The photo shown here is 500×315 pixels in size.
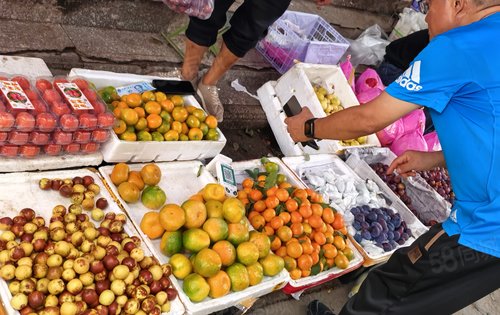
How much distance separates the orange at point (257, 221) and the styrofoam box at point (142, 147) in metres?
0.56

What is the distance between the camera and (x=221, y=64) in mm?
3293

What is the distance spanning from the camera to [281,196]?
9.08ft

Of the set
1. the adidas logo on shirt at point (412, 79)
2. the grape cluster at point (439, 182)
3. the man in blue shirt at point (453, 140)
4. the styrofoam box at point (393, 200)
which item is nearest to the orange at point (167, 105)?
the man in blue shirt at point (453, 140)

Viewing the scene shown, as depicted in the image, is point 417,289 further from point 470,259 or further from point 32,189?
point 32,189

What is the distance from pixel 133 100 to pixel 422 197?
2.64 m

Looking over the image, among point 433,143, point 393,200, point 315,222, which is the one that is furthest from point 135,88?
point 433,143

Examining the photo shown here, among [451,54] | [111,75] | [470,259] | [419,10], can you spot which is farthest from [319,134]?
[419,10]

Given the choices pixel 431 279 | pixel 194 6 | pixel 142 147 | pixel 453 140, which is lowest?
pixel 142 147

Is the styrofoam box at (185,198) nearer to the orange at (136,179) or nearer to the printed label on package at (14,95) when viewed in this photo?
the orange at (136,179)

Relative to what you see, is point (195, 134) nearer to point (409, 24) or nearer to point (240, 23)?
point (240, 23)

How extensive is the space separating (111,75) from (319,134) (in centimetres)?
144

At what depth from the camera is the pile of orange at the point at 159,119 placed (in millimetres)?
2469

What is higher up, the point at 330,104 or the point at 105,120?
the point at 105,120

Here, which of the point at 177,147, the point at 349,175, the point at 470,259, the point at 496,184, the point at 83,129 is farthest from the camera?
the point at 349,175
